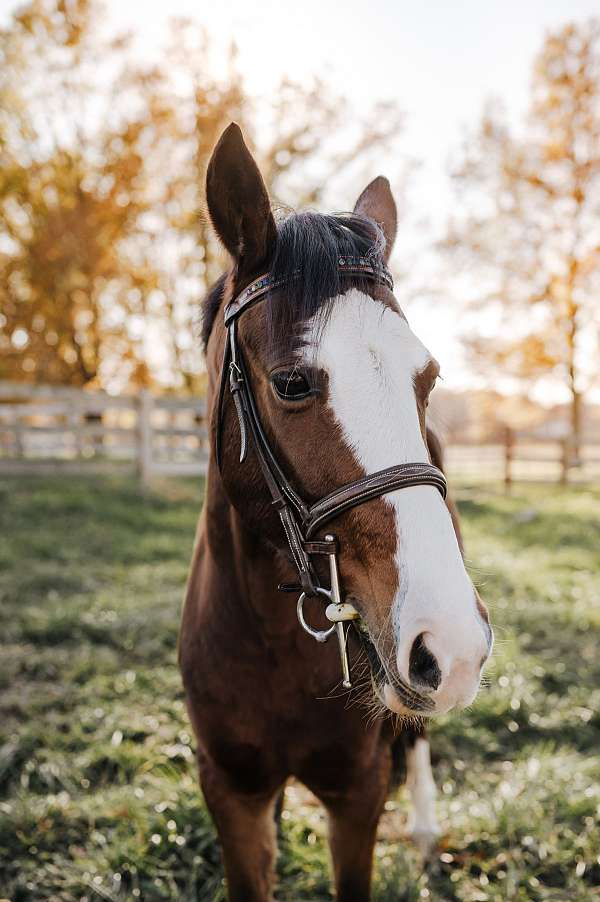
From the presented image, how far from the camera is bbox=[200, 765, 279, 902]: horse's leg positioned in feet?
7.02

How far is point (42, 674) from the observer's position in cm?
459

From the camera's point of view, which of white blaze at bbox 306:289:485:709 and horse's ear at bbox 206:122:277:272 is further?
horse's ear at bbox 206:122:277:272

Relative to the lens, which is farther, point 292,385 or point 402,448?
point 292,385

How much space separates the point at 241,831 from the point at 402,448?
156 centimetres

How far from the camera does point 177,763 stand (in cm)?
362

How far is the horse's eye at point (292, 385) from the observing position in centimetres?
146

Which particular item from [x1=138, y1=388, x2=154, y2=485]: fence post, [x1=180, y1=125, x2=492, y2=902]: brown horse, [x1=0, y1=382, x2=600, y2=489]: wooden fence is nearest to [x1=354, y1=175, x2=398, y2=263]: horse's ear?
[x1=180, y1=125, x2=492, y2=902]: brown horse

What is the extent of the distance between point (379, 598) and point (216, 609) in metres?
0.91

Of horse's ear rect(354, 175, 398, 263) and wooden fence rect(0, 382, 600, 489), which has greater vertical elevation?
horse's ear rect(354, 175, 398, 263)

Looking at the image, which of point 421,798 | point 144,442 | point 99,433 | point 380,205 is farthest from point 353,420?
point 99,433

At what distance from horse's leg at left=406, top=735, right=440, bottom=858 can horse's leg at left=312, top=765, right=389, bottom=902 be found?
3.21ft

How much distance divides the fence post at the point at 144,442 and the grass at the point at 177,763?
4.82m

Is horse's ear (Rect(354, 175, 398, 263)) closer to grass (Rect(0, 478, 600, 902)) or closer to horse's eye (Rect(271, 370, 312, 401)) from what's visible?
horse's eye (Rect(271, 370, 312, 401))

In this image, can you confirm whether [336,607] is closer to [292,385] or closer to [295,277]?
[292,385]
